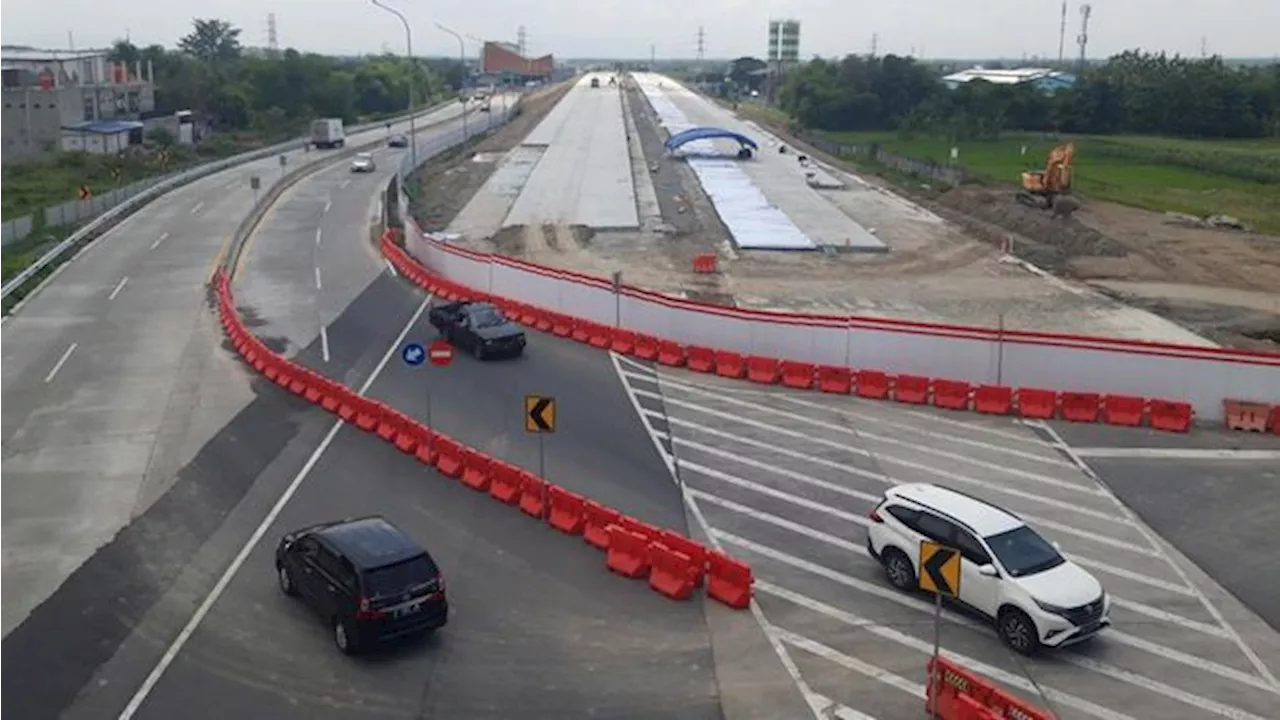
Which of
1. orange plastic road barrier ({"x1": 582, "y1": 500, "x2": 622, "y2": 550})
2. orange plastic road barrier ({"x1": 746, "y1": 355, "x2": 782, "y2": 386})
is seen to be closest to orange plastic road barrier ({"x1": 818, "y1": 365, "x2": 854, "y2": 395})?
orange plastic road barrier ({"x1": 746, "y1": 355, "x2": 782, "y2": 386})

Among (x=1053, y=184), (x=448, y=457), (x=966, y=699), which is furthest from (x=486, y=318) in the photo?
(x=1053, y=184)

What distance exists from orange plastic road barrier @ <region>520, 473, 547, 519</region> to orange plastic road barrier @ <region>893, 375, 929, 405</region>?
10325mm

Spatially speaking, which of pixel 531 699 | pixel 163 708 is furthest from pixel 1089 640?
pixel 163 708

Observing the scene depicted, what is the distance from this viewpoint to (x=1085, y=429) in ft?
87.3

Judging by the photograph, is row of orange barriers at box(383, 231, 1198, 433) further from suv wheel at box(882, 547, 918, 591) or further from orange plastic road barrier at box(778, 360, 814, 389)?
suv wheel at box(882, 547, 918, 591)

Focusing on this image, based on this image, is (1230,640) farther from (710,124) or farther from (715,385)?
(710,124)

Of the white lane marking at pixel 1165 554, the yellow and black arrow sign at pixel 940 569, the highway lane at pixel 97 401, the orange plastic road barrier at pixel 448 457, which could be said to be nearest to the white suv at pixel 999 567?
the white lane marking at pixel 1165 554

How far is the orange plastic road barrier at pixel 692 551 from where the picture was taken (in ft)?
59.5

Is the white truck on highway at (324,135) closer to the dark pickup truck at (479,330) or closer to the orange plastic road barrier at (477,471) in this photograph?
the dark pickup truck at (479,330)

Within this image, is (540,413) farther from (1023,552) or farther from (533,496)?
(1023,552)

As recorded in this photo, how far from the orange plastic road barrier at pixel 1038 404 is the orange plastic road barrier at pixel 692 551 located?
11.6 metres

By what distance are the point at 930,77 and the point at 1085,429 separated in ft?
388

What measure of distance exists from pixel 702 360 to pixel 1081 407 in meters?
9.07

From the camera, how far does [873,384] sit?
28812 mm
